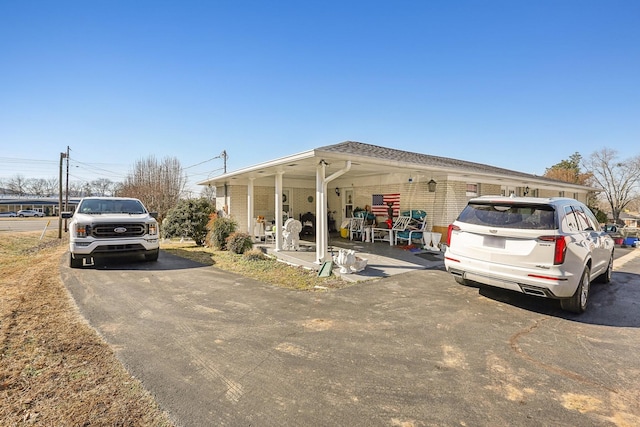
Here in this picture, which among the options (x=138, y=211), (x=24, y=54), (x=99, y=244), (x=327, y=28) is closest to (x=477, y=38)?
(x=327, y=28)

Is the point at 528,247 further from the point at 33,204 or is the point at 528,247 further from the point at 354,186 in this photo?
the point at 33,204

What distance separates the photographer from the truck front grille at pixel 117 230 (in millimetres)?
7207

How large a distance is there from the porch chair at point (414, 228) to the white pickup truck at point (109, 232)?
25.1 feet

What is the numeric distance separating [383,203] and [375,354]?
9612mm

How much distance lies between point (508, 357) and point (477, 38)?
10.2 m

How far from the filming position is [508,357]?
3.09 metres

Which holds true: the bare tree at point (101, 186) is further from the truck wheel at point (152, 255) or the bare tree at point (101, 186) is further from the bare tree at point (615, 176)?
the bare tree at point (615, 176)

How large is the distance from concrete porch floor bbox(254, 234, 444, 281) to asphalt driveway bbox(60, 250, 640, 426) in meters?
1.20

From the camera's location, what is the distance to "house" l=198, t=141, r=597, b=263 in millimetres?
7500

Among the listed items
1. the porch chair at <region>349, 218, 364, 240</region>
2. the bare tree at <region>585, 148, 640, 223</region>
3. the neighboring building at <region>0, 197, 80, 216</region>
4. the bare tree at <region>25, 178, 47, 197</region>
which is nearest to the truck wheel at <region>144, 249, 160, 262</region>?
the porch chair at <region>349, 218, 364, 240</region>

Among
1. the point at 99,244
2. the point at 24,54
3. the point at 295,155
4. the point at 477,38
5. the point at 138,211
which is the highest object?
the point at 477,38

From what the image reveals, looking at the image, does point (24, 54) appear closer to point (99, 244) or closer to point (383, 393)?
point (99, 244)

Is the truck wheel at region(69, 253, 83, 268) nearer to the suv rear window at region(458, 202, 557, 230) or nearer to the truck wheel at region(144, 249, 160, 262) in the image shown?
the truck wheel at region(144, 249, 160, 262)

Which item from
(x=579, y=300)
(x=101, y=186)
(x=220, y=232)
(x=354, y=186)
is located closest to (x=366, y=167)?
(x=354, y=186)
